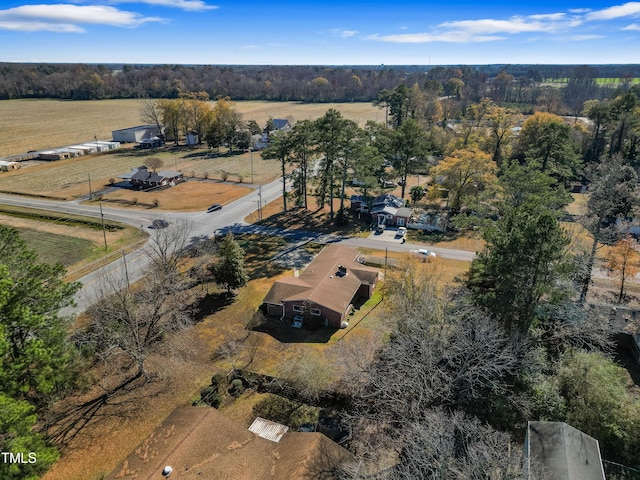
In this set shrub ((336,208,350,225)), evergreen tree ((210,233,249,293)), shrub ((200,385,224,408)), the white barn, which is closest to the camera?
shrub ((200,385,224,408))

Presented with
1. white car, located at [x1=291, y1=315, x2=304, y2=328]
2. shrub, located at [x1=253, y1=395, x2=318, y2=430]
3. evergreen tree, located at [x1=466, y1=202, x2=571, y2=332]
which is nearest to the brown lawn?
white car, located at [x1=291, y1=315, x2=304, y2=328]

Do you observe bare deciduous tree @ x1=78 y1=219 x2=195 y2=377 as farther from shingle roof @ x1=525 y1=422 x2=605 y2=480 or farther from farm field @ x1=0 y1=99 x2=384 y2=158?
farm field @ x1=0 y1=99 x2=384 y2=158

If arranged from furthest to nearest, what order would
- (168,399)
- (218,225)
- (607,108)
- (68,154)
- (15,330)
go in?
(68,154), (607,108), (218,225), (168,399), (15,330)

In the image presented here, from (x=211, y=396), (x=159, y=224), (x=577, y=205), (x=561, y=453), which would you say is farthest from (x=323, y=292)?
(x=577, y=205)

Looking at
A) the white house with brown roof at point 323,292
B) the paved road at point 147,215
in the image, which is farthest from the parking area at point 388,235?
the paved road at point 147,215

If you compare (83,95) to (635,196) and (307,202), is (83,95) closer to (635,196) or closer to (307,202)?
(307,202)

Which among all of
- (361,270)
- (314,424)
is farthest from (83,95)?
(314,424)
